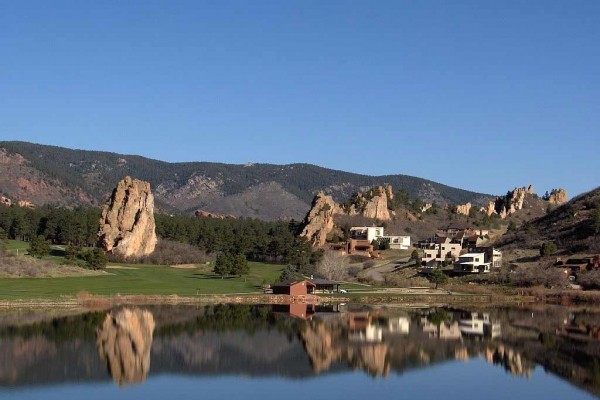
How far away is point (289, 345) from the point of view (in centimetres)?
5450

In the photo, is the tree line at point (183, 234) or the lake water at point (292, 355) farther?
the tree line at point (183, 234)

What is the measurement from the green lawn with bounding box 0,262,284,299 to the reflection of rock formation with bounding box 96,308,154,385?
12.6 meters

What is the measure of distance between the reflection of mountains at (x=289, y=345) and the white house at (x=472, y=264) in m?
Result: 38.8

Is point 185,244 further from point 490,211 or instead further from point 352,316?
point 490,211

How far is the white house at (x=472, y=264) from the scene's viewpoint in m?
112

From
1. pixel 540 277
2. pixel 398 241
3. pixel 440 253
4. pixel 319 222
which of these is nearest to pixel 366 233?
pixel 398 241

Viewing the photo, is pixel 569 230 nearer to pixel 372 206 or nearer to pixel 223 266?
pixel 223 266

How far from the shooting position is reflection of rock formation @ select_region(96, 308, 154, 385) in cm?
4412

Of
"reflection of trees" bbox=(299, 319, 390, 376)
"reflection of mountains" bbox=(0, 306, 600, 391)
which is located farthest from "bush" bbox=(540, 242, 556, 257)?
"reflection of trees" bbox=(299, 319, 390, 376)

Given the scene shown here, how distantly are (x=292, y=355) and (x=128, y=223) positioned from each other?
256 feet

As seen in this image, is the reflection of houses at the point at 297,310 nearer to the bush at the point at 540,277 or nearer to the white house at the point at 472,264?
the bush at the point at 540,277

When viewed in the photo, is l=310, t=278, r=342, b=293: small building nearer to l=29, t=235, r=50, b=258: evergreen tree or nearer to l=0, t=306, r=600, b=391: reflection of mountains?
l=0, t=306, r=600, b=391: reflection of mountains

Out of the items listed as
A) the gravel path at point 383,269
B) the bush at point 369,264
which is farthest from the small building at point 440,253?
the bush at point 369,264

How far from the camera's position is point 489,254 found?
389ft
